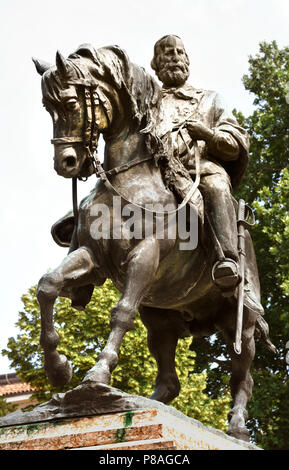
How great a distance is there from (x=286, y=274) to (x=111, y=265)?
41.8ft

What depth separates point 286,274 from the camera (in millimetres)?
19359

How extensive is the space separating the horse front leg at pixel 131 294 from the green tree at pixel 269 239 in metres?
12.2

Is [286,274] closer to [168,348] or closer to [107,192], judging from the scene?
[168,348]

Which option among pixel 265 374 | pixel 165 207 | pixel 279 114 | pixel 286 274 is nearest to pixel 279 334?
pixel 265 374

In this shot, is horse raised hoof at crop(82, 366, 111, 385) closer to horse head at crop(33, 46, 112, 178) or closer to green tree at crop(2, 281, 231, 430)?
horse head at crop(33, 46, 112, 178)

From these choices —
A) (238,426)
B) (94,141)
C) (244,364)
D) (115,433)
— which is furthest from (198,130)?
(115,433)

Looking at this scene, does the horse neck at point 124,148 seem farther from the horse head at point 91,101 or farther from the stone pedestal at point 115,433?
the stone pedestal at point 115,433

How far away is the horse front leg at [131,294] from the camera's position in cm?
638

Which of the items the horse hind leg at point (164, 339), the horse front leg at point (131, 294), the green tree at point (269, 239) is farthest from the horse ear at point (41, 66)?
the green tree at point (269, 239)

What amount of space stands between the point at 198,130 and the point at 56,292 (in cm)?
233

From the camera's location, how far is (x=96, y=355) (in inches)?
771

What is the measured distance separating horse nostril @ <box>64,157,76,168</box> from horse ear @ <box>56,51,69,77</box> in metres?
0.72

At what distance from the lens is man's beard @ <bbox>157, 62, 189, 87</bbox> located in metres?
8.62

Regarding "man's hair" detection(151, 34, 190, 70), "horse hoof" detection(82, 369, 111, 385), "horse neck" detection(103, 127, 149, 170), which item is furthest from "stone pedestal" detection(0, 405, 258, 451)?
"man's hair" detection(151, 34, 190, 70)
